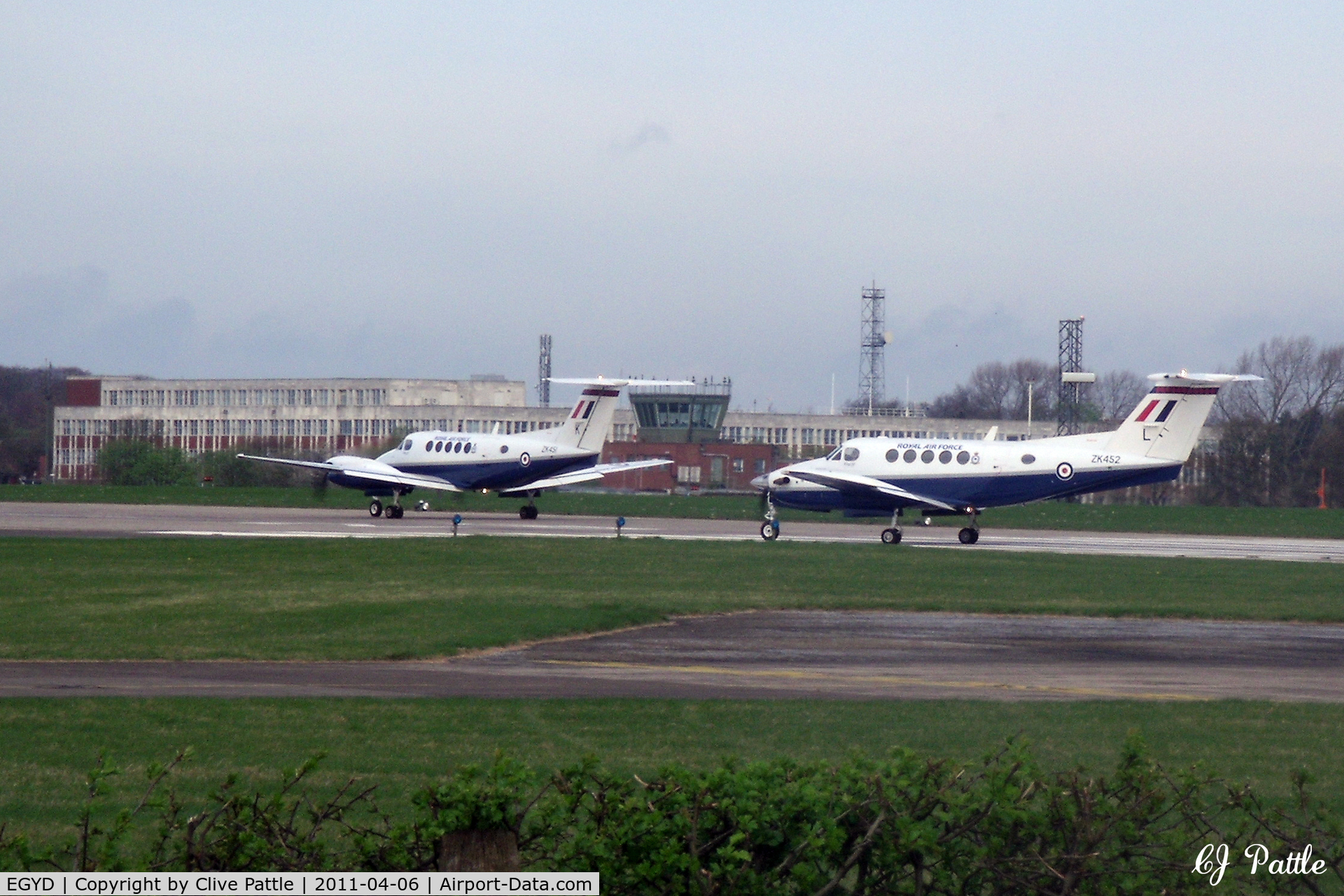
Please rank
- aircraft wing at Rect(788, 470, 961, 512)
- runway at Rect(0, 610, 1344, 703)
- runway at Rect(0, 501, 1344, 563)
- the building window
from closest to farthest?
runway at Rect(0, 610, 1344, 703)
runway at Rect(0, 501, 1344, 563)
aircraft wing at Rect(788, 470, 961, 512)
the building window

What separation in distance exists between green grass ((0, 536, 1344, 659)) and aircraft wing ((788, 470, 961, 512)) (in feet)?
19.8

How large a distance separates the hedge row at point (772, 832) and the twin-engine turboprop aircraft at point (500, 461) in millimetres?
45188

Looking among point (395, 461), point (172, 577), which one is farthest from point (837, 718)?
point (395, 461)

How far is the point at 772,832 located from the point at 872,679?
11.1 meters

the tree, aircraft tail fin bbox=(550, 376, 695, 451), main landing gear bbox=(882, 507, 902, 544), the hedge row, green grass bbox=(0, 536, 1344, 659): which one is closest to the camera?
the hedge row

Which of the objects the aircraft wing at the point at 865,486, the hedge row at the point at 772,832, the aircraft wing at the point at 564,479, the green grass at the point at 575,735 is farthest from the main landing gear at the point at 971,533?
the hedge row at the point at 772,832

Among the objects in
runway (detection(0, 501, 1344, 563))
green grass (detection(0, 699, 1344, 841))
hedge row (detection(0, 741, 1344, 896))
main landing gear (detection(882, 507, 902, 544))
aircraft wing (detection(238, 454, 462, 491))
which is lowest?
runway (detection(0, 501, 1344, 563))

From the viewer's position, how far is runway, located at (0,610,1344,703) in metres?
15.0

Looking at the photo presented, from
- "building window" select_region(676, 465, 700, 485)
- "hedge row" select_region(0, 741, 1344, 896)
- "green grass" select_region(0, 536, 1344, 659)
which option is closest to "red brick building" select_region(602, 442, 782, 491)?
"building window" select_region(676, 465, 700, 485)

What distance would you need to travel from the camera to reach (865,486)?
44.0 meters

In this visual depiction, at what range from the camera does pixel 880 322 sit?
125 meters

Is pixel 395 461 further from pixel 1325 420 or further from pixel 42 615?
pixel 1325 420

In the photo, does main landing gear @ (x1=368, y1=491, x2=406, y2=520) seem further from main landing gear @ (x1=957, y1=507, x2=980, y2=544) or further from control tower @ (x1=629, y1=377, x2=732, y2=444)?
control tower @ (x1=629, y1=377, x2=732, y2=444)

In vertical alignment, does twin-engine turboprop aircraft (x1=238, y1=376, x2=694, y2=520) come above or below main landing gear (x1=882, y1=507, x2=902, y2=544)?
above
